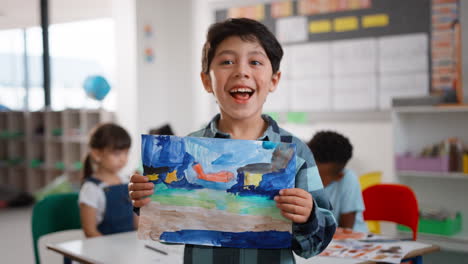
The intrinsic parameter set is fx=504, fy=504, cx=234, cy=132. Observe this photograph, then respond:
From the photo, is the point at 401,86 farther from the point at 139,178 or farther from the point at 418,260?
the point at 139,178

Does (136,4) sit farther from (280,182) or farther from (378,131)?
(280,182)

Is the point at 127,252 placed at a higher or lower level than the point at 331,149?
lower

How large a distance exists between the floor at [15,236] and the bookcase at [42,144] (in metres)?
0.69

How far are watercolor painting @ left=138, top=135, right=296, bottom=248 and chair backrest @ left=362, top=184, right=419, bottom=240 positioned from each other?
1.39m

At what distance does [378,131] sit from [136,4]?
3.03 meters

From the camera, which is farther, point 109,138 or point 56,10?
point 56,10

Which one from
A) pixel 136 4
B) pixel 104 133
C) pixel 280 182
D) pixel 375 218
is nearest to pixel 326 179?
pixel 375 218

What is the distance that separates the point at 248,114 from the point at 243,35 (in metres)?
0.18

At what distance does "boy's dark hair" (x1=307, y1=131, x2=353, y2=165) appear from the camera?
2.19 meters

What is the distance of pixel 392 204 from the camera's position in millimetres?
2355

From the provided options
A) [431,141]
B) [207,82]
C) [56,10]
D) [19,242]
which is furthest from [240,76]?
[56,10]

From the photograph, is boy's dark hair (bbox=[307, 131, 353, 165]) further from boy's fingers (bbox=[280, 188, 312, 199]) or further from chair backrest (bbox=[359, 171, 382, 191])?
boy's fingers (bbox=[280, 188, 312, 199])

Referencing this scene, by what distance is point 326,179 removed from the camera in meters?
2.23

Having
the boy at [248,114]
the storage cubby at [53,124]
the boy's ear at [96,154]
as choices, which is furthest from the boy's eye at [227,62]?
the storage cubby at [53,124]
